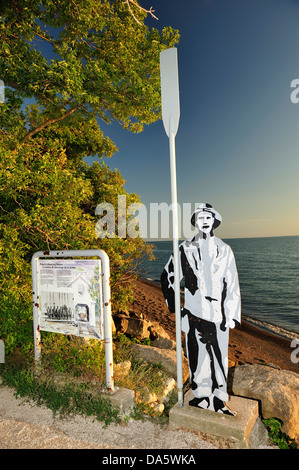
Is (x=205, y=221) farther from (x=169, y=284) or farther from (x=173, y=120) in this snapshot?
(x=173, y=120)

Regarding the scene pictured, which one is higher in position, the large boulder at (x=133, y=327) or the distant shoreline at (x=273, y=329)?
the large boulder at (x=133, y=327)

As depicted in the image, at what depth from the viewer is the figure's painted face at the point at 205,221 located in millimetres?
3723

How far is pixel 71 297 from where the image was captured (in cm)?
440

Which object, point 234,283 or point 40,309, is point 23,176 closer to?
point 40,309

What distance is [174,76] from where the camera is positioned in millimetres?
3674

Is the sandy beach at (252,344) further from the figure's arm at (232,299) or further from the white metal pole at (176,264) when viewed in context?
the figure's arm at (232,299)

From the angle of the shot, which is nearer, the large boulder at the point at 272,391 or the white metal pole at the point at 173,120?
the white metal pole at the point at 173,120

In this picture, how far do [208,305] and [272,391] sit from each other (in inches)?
86.2

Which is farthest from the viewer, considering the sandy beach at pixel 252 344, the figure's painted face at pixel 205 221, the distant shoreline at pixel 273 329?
the distant shoreline at pixel 273 329

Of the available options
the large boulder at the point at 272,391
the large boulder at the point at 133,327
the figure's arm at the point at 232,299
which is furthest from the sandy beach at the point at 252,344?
the figure's arm at the point at 232,299

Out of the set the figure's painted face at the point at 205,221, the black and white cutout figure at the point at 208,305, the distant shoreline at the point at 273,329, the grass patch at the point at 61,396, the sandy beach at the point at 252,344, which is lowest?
the distant shoreline at the point at 273,329

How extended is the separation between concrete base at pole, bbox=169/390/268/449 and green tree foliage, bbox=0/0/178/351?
3.12m

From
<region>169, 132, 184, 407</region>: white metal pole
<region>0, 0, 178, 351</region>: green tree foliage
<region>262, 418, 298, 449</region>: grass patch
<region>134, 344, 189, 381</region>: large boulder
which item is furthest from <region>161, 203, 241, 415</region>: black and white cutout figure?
<region>0, 0, 178, 351</region>: green tree foliage

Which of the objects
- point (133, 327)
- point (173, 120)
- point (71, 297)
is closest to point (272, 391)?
point (71, 297)
